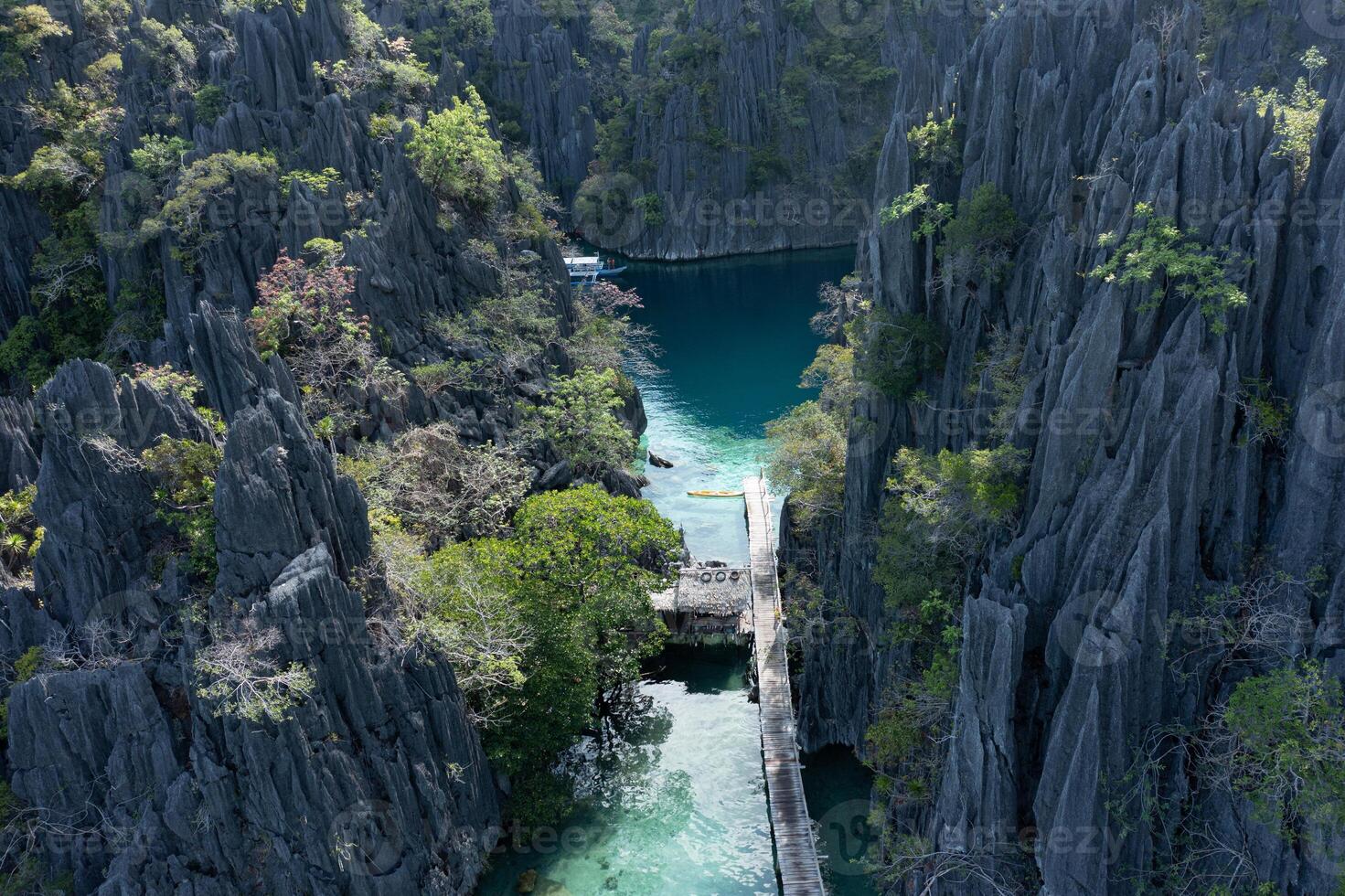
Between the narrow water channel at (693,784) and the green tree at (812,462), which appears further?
the green tree at (812,462)

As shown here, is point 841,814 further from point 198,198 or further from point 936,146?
point 198,198

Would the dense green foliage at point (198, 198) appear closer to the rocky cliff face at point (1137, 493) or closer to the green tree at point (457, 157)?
the green tree at point (457, 157)

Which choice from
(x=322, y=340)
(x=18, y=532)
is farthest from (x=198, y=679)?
(x=322, y=340)

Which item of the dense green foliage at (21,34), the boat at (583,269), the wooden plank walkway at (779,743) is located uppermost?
the dense green foliage at (21,34)

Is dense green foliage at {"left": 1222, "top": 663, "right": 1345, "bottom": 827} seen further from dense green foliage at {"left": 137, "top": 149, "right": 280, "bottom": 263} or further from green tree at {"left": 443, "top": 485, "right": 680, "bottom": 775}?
dense green foliage at {"left": 137, "top": 149, "right": 280, "bottom": 263}

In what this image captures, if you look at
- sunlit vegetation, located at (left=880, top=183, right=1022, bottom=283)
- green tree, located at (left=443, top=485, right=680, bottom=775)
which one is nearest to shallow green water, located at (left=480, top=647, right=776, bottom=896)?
green tree, located at (left=443, top=485, right=680, bottom=775)

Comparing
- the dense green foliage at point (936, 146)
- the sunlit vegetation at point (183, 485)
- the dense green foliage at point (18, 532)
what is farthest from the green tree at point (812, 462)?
the dense green foliage at point (18, 532)
